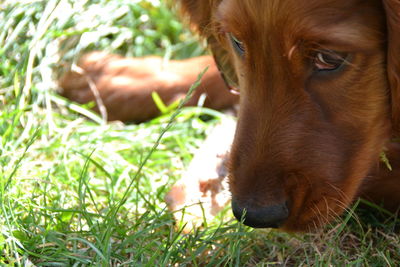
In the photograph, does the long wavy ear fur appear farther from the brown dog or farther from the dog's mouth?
the dog's mouth

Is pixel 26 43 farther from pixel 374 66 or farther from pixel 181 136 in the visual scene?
pixel 374 66

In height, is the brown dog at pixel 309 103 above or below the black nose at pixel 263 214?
above

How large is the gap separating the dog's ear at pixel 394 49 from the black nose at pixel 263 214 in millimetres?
469

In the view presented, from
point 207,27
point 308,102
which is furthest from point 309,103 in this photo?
point 207,27

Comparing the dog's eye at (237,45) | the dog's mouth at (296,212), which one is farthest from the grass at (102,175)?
the dog's eye at (237,45)

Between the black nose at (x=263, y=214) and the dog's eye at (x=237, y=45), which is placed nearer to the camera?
the black nose at (x=263, y=214)

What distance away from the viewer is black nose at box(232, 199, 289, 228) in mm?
1896

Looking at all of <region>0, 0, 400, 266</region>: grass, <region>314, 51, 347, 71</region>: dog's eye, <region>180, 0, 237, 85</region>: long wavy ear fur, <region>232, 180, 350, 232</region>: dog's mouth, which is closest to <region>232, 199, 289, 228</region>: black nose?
<region>232, 180, 350, 232</region>: dog's mouth

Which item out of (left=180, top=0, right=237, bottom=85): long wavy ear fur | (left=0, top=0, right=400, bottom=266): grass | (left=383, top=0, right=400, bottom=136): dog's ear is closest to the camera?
(left=383, top=0, right=400, bottom=136): dog's ear

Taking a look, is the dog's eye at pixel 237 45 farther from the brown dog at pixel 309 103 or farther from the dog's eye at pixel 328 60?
the dog's eye at pixel 328 60

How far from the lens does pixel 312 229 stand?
204 cm

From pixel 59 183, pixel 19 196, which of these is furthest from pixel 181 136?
pixel 19 196

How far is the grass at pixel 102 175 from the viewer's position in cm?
207

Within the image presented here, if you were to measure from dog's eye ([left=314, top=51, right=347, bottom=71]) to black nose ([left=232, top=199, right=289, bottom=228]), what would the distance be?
42 centimetres
